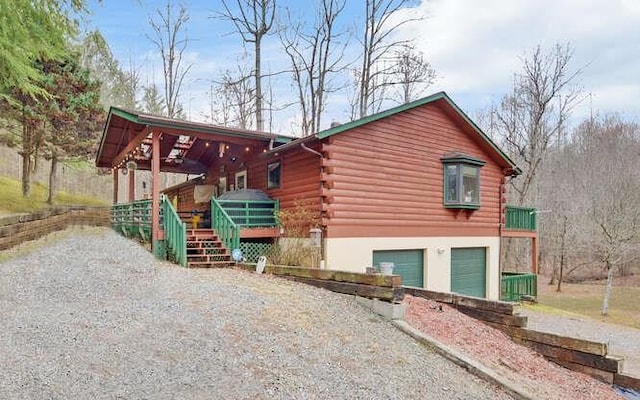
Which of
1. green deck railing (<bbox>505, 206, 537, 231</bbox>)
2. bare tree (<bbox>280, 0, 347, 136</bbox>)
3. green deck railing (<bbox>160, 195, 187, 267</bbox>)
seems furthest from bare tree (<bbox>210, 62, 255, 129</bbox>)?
green deck railing (<bbox>505, 206, 537, 231</bbox>)

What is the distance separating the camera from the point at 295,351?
4.68m

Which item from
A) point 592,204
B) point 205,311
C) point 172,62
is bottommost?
point 205,311

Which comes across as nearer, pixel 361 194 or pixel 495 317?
pixel 495 317

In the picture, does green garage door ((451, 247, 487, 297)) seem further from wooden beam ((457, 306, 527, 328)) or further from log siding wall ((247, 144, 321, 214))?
wooden beam ((457, 306, 527, 328))

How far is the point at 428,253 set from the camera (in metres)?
12.6

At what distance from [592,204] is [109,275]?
2503cm

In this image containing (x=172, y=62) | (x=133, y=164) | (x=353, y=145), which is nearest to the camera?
(x=353, y=145)

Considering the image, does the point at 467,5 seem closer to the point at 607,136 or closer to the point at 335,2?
the point at 335,2

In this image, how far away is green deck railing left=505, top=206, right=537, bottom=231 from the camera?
16.0 metres

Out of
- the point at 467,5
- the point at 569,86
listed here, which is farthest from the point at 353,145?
the point at 569,86

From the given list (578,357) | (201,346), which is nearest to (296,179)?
(201,346)

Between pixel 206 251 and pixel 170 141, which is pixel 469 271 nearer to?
pixel 206 251

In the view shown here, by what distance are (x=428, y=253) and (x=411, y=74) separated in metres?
15.0

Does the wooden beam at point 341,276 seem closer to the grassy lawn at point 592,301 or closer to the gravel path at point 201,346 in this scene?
the gravel path at point 201,346
